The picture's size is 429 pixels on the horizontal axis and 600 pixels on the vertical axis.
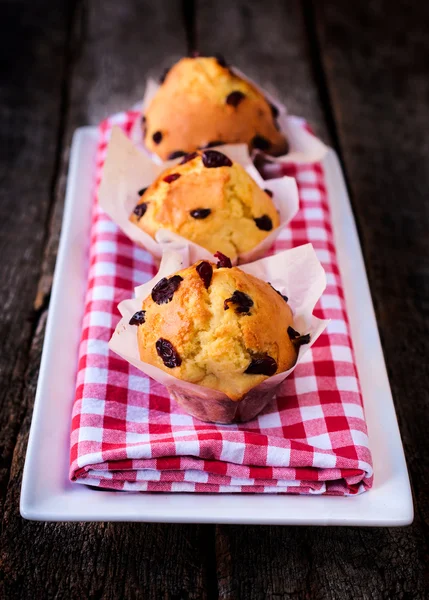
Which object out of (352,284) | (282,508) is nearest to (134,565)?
(282,508)

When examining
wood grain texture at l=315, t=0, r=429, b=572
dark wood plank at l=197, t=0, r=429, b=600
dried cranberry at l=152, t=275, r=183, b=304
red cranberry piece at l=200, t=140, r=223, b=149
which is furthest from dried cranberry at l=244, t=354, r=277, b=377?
red cranberry piece at l=200, t=140, r=223, b=149

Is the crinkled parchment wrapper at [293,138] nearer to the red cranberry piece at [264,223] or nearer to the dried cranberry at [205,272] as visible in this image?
the red cranberry piece at [264,223]

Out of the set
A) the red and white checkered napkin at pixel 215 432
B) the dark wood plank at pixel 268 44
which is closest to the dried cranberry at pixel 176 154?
the red and white checkered napkin at pixel 215 432

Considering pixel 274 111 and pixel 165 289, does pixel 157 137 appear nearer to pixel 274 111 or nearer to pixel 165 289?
pixel 274 111

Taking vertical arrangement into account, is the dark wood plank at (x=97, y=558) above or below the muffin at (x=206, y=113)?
below

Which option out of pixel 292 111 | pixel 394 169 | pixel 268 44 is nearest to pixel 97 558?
pixel 394 169

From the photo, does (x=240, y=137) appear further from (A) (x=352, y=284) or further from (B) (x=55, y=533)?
(B) (x=55, y=533)

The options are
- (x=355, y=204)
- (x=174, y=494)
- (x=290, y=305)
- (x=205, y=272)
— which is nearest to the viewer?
(x=174, y=494)
